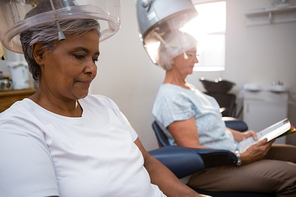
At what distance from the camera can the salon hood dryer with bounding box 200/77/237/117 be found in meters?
3.32

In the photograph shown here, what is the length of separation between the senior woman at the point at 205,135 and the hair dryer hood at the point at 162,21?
0.02 m

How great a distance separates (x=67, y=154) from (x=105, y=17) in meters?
0.46

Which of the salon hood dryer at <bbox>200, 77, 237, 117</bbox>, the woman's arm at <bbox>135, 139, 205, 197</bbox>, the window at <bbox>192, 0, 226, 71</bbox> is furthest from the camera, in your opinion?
the window at <bbox>192, 0, 226, 71</bbox>

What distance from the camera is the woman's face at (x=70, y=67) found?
0.71 m

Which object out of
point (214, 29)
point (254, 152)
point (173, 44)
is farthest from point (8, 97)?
point (214, 29)

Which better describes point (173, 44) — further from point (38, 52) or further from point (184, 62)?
point (38, 52)

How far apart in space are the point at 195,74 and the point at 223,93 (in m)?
0.76

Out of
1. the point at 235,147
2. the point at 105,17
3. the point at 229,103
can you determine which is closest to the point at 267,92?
the point at 229,103

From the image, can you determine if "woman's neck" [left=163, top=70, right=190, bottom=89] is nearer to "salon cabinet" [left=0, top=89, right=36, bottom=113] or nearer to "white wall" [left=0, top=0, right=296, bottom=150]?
"white wall" [left=0, top=0, right=296, bottom=150]

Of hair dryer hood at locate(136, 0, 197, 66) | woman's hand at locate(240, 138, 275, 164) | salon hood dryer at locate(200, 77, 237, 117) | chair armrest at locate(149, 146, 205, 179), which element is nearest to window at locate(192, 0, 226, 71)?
salon hood dryer at locate(200, 77, 237, 117)

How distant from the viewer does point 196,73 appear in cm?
404

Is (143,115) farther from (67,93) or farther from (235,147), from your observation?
(67,93)

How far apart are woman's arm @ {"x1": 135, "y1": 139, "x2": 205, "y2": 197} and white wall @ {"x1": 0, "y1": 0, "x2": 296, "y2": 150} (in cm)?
59

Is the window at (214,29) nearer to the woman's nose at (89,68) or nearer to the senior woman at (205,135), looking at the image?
the senior woman at (205,135)
